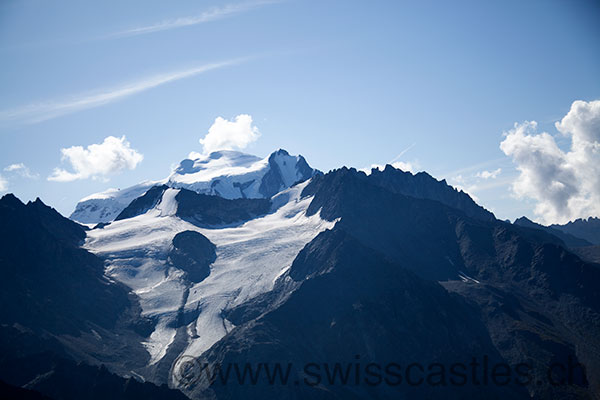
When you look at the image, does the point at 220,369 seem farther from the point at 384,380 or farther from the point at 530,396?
the point at 530,396

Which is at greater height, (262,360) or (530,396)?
(262,360)

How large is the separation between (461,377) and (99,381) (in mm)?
111390

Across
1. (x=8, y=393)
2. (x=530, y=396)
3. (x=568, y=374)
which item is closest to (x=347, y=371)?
(x=530, y=396)

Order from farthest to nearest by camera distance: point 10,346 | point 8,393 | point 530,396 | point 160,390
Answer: point 530,396
point 10,346
point 160,390
point 8,393

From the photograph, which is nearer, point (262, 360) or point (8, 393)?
point (8, 393)

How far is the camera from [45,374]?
162 meters

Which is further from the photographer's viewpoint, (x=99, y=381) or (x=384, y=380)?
(x=384, y=380)

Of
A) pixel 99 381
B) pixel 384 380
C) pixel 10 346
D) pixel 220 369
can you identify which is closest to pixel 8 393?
pixel 99 381

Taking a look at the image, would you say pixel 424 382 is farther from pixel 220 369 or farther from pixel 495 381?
pixel 220 369

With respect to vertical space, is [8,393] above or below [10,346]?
below

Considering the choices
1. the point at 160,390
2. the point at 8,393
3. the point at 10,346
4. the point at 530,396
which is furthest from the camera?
the point at 530,396

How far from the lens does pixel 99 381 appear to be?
161625 millimetres

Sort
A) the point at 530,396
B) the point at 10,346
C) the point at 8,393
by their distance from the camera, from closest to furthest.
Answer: the point at 8,393
the point at 10,346
the point at 530,396

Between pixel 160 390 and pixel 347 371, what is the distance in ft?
216
